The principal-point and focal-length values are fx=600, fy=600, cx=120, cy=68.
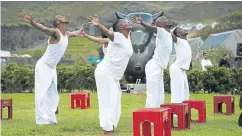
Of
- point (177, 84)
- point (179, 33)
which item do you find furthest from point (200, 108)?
point (179, 33)

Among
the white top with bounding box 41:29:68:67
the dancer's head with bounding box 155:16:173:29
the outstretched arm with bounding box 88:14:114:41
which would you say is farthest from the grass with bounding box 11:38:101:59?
the outstretched arm with bounding box 88:14:114:41

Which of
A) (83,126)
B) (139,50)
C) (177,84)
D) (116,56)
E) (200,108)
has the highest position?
(139,50)

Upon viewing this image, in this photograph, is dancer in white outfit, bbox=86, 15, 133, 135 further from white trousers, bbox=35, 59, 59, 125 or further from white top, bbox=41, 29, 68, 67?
white trousers, bbox=35, 59, 59, 125

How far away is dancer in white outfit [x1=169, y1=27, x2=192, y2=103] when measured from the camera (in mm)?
13711

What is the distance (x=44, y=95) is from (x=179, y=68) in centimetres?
319

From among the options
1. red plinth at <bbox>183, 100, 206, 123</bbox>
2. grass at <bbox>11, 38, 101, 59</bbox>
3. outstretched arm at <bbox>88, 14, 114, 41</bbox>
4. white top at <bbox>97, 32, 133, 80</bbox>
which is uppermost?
grass at <bbox>11, 38, 101, 59</bbox>

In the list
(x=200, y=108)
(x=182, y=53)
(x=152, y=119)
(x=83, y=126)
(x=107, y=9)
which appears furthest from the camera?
(x=107, y=9)

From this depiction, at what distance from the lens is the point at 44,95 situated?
41.9 feet

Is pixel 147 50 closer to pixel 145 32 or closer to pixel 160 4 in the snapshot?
pixel 145 32

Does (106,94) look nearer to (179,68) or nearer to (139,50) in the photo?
(179,68)

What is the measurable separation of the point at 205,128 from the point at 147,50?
19.5 meters

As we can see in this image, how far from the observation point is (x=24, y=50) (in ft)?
366

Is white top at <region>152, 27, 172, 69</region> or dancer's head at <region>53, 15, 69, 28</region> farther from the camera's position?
dancer's head at <region>53, 15, 69, 28</region>

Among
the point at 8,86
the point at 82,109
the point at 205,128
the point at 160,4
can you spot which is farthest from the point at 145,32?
the point at 160,4
